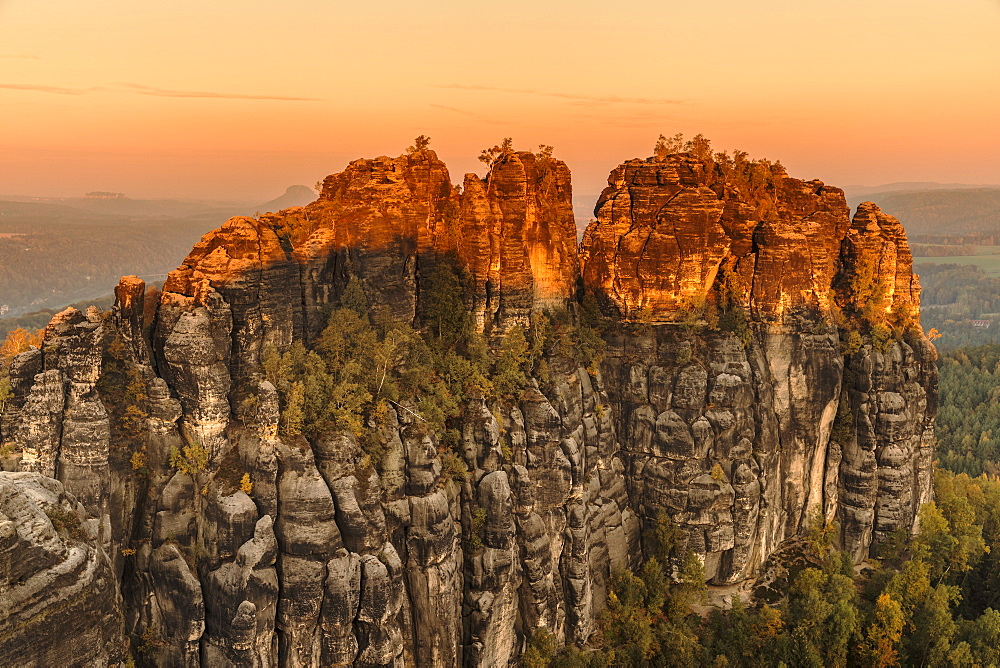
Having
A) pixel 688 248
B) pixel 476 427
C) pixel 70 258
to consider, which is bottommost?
pixel 70 258

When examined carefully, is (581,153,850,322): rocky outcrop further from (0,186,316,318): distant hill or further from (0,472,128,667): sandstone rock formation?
(0,186,316,318): distant hill

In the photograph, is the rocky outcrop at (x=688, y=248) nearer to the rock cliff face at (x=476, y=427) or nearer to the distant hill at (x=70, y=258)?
the rock cliff face at (x=476, y=427)

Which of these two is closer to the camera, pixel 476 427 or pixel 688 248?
pixel 476 427

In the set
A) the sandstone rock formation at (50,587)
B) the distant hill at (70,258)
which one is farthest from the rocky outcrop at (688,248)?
the distant hill at (70,258)

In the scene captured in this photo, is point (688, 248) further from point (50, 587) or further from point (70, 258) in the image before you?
point (70, 258)

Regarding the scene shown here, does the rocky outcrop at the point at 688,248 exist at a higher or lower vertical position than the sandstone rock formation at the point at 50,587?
higher

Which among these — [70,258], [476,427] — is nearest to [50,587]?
[476,427]

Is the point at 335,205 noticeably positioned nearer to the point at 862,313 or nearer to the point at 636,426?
the point at 636,426

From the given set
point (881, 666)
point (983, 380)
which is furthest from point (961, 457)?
point (881, 666)
